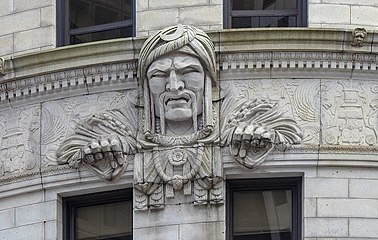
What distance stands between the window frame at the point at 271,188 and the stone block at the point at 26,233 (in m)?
2.92

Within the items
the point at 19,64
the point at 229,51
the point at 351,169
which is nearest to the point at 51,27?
the point at 19,64

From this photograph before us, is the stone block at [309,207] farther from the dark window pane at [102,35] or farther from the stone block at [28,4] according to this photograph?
the stone block at [28,4]

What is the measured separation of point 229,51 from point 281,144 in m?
1.64

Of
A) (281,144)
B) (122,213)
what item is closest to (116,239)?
(122,213)

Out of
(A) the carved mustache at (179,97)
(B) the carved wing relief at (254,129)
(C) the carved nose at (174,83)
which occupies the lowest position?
(B) the carved wing relief at (254,129)

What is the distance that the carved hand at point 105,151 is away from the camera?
3506 centimetres

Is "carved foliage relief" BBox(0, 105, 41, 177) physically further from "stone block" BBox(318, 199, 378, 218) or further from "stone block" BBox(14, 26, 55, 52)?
"stone block" BBox(318, 199, 378, 218)

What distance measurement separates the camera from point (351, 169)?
3472 centimetres

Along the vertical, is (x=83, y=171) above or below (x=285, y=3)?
below

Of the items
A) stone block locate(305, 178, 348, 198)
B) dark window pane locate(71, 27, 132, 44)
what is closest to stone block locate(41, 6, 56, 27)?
dark window pane locate(71, 27, 132, 44)

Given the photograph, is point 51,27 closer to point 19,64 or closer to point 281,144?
point 19,64

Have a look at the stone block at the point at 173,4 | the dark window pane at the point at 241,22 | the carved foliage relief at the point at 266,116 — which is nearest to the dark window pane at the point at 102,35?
the stone block at the point at 173,4

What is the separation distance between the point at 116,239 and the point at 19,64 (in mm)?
3159

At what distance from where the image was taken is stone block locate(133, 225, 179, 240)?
34594mm
